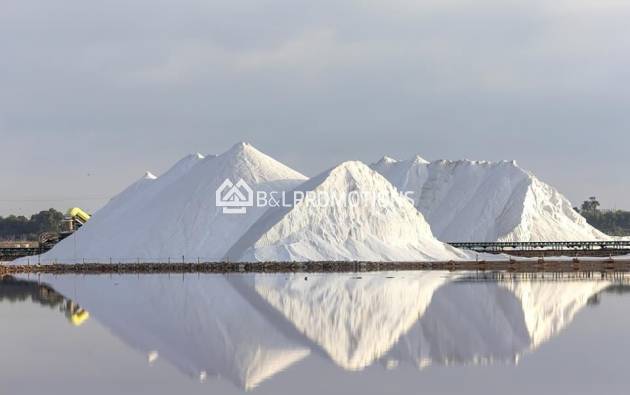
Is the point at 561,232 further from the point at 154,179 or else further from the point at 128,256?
the point at 128,256

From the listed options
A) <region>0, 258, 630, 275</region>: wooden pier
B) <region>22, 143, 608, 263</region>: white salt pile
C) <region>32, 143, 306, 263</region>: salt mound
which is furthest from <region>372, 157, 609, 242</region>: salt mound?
<region>0, 258, 630, 275</region>: wooden pier

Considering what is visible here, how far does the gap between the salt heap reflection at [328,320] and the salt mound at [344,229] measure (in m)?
18.1

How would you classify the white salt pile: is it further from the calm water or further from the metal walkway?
the calm water

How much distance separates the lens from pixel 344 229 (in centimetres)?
6531

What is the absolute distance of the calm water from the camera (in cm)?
1634

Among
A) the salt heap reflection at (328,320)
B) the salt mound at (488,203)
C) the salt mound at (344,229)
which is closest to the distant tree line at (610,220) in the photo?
the salt mound at (488,203)

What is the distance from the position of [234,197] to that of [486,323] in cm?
4419

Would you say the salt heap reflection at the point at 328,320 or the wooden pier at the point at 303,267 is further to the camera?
the wooden pier at the point at 303,267

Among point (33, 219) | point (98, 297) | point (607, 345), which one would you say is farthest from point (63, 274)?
point (33, 219)

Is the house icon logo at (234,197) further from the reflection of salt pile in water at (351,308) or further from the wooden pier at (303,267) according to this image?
the reflection of salt pile in water at (351,308)

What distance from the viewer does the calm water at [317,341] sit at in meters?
16.3

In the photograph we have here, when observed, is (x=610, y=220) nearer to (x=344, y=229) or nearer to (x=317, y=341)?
(x=344, y=229)

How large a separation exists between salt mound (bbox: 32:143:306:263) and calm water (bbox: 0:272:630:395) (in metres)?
26.2

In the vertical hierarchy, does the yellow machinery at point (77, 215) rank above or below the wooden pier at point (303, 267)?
above
